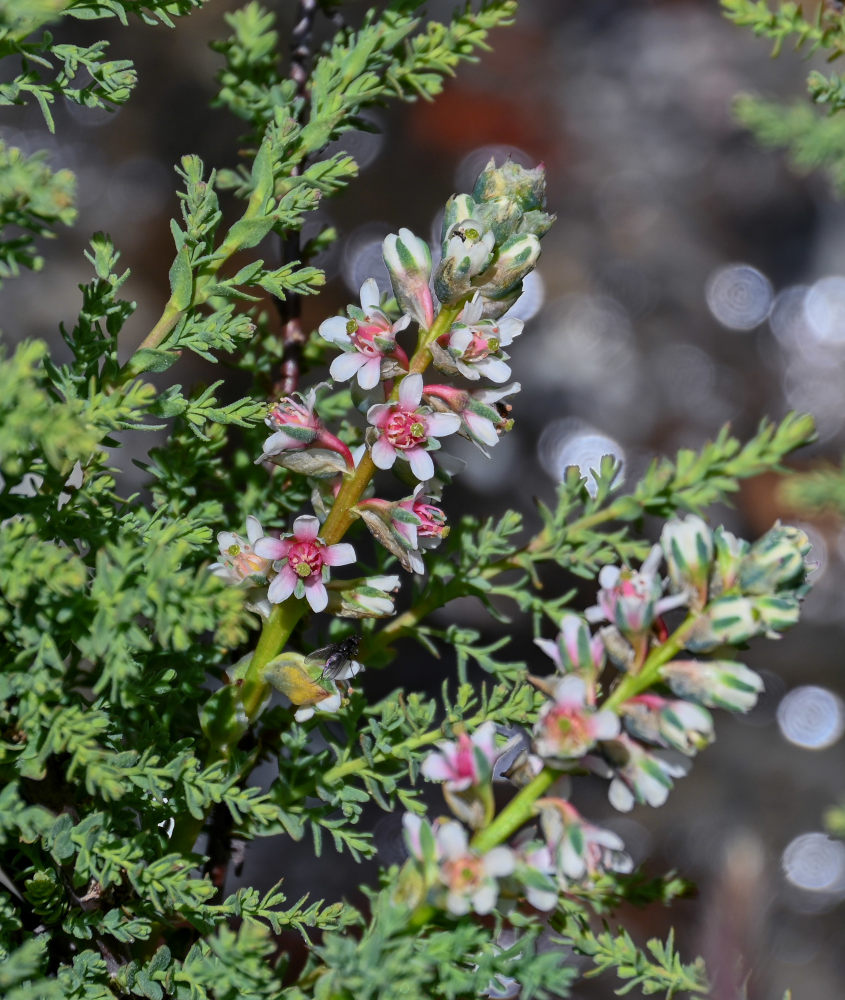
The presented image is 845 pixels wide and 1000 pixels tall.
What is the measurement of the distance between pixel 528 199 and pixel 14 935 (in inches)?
27.7

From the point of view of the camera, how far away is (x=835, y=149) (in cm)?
110

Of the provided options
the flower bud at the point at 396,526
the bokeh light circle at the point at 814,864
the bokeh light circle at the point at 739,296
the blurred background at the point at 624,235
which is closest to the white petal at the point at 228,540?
the flower bud at the point at 396,526

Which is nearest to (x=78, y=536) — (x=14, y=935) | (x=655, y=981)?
(x=14, y=935)

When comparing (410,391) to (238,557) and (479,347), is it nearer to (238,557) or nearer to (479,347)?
(479,347)

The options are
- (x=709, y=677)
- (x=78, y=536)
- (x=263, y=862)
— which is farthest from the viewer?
(x=263, y=862)

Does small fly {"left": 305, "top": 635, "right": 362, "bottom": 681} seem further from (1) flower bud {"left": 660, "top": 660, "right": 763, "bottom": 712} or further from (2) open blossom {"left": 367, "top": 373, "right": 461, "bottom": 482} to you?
(1) flower bud {"left": 660, "top": 660, "right": 763, "bottom": 712}

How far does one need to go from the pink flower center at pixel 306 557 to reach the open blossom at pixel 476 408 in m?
0.14

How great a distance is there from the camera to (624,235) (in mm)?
3191

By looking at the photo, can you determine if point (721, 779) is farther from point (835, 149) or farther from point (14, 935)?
point (14, 935)

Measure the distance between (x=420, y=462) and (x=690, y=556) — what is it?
0.20 meters

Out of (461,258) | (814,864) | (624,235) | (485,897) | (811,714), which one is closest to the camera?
(485,897)

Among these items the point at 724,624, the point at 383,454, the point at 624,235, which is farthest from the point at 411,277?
the point at 624,235

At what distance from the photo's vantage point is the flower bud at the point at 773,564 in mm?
639

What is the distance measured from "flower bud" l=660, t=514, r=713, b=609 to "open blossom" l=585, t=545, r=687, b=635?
10 millimetres
